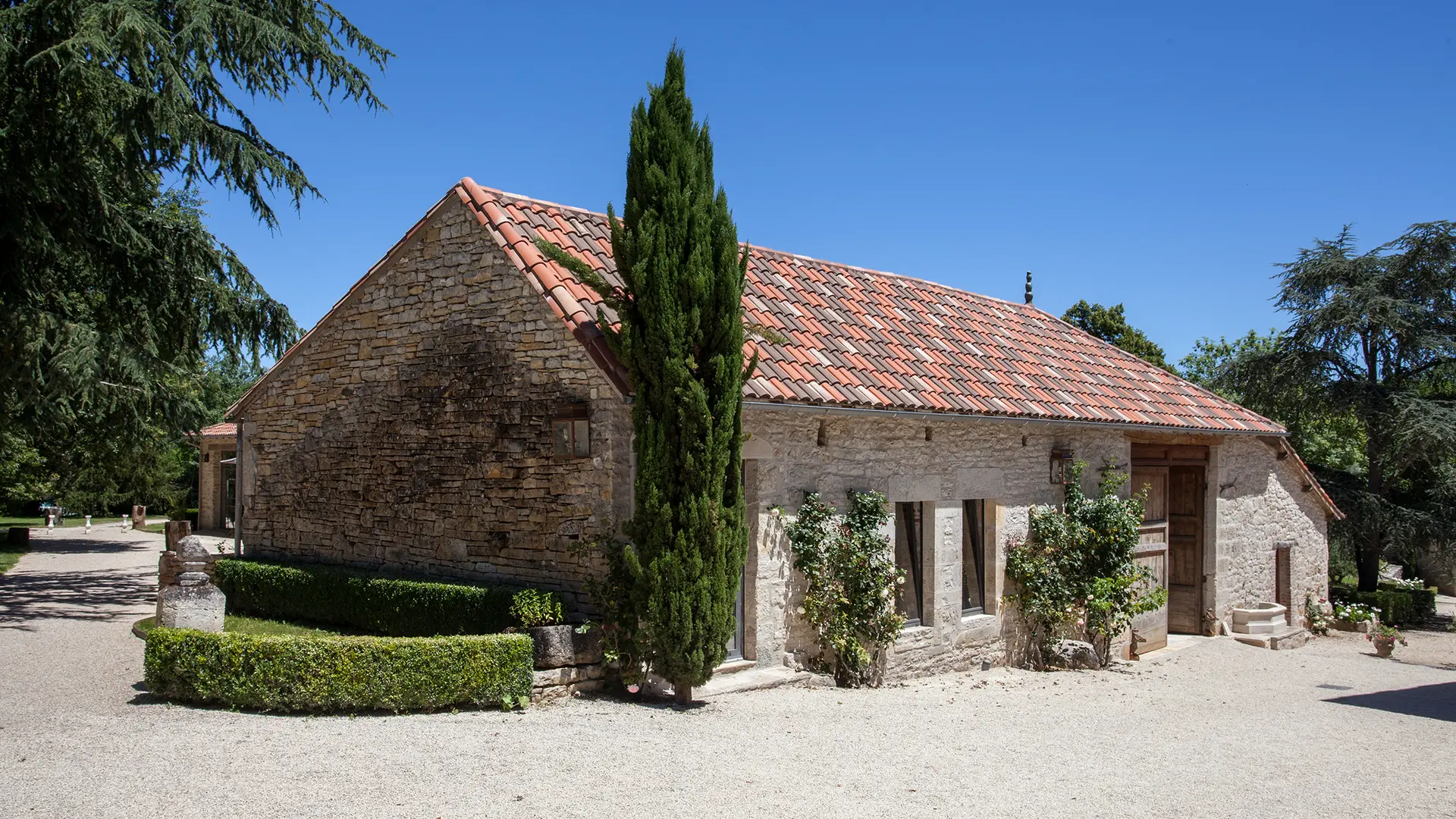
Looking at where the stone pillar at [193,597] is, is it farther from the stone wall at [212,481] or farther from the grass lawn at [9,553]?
the stone wall at [212,481]

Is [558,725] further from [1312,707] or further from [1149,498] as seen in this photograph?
[1149,498]

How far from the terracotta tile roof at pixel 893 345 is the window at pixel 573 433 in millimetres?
673

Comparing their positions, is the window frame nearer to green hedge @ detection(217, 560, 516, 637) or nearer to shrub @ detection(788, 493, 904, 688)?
shrub @ detection(788, 493, 904, 688)

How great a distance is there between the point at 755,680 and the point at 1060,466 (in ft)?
19.2

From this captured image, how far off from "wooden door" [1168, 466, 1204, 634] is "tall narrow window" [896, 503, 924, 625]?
6.71 meters

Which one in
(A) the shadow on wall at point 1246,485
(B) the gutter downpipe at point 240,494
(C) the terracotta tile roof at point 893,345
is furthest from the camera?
(A) the shadow on wall at point 1246,485

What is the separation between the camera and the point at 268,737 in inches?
285

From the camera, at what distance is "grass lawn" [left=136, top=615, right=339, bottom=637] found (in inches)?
447

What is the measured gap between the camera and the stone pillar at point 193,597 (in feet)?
30.5

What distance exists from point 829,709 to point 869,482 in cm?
269

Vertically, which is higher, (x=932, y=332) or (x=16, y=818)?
(x=932, y=332)

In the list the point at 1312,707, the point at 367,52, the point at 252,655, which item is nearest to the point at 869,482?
the point at 1312,707

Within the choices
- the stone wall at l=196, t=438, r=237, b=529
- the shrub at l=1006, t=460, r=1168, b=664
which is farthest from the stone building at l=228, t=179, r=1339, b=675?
the stone wall at l=196, t=438, r=237, b=529

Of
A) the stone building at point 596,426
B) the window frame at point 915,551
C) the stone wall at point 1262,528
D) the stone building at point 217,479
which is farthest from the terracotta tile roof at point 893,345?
the stone building at point 217,479
